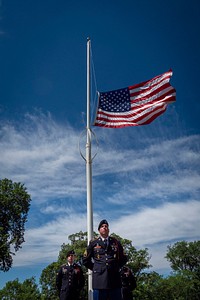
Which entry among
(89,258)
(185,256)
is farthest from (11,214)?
(185,256)

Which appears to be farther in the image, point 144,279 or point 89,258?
point 144,279

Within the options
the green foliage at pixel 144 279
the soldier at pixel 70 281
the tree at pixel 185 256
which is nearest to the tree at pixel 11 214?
the green foliage at pixel 144 279

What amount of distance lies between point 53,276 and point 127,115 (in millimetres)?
28241

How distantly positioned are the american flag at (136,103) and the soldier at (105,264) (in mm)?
4224

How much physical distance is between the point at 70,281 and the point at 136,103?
5.87 m

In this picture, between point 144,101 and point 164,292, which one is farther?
point 164,292

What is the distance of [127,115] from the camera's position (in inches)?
387

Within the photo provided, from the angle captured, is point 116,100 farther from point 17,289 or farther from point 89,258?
point 17,289

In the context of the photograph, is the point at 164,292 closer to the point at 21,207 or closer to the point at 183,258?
the point at 183,258

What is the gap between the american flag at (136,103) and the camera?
31.6ft

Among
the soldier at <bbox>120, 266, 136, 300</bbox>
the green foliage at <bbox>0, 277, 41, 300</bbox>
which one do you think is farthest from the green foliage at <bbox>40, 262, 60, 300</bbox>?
the soldier at <bbox>120, 266, 136, 300</bbox>

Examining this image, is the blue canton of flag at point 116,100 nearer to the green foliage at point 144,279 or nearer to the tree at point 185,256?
the green foliage at point 144,279

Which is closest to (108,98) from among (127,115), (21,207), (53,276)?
(127,115)

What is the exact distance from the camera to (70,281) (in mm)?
8352
